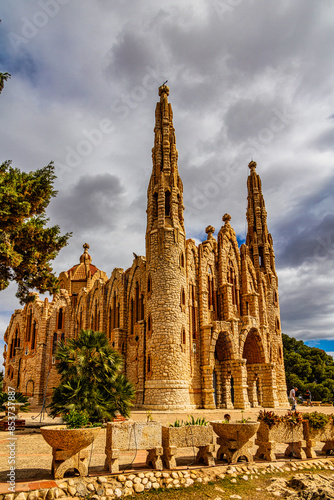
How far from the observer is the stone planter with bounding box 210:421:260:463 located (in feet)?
30.4

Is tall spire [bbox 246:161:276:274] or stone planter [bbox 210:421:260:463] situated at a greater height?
tall spire [bbox 246:161:276:274]

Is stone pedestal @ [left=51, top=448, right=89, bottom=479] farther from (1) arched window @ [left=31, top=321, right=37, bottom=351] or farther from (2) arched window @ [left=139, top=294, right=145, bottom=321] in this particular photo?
(1) arched window @ [left=31, top=321, right=37, bottom=351]

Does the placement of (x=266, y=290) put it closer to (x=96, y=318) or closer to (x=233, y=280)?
(x=233, y=280)

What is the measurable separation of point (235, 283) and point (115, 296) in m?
10.6

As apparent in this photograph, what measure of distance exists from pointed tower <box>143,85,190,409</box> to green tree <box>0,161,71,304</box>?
12.0 meters

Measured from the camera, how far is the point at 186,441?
28.6 ft

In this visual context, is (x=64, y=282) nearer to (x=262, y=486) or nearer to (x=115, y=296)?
(x=115, y=296)

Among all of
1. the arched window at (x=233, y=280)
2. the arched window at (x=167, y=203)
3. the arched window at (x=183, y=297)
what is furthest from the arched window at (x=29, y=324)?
the arched window at (x=233, y=280)

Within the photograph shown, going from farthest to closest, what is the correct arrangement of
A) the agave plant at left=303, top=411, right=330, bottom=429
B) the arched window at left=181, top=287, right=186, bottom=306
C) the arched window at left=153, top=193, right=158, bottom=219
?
the arched window at left=153, top=193, right=158, bottom=219 → the arched window at left=181, top=287, right=186, bottom=306 → the agave plant at left=303, top=411, right=330, bottom=429

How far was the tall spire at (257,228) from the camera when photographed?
39.3m

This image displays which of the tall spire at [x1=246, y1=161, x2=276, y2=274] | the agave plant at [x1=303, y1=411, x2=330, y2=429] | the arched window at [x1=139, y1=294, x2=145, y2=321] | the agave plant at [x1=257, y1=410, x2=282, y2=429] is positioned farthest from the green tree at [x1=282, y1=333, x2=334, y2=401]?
the agave plant at [x1=257, y1=410, x2=282, y2=429]

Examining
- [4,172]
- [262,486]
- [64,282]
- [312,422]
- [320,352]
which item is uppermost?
[64,282]

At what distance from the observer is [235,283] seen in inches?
1336

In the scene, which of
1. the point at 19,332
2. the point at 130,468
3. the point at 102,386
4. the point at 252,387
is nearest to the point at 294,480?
the point at 130,468
